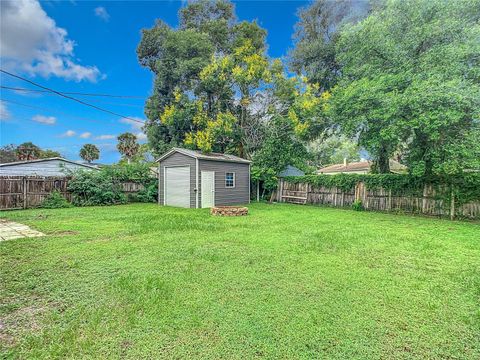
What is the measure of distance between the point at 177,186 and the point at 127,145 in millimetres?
16209

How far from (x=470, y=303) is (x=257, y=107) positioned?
1443 centimetres

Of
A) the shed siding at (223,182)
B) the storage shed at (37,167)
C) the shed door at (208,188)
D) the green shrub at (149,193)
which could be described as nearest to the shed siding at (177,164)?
the shed siding at (223,182)

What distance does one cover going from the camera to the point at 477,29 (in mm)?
8148

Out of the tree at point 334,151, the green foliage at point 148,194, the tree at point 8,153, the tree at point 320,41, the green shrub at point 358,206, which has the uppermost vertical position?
the tree at point 320,41

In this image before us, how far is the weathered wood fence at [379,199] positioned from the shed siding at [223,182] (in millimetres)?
2320

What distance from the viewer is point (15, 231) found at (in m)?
6.11

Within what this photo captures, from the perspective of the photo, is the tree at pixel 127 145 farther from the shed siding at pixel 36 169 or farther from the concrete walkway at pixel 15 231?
the concrete walkway at pixel 15 231

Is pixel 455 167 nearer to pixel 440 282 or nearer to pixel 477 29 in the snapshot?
pixel 477 29

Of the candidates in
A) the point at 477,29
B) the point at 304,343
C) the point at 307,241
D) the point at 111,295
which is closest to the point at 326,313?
the point at 304,343

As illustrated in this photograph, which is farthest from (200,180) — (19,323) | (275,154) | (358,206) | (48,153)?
(48,153)

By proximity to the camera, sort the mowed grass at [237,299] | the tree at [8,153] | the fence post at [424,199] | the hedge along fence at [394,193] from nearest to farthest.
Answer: the mowed grass at [237,299]
the hedge along fence at [394,193]
the fence post at [424,199]
the tree at [8,153]

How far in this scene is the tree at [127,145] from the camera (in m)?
25.6

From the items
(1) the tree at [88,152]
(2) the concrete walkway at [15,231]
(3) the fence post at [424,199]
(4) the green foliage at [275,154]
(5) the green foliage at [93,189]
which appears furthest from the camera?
(1) the tree at [88,152]

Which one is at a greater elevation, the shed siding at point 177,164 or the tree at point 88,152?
the tree at point 88,152
